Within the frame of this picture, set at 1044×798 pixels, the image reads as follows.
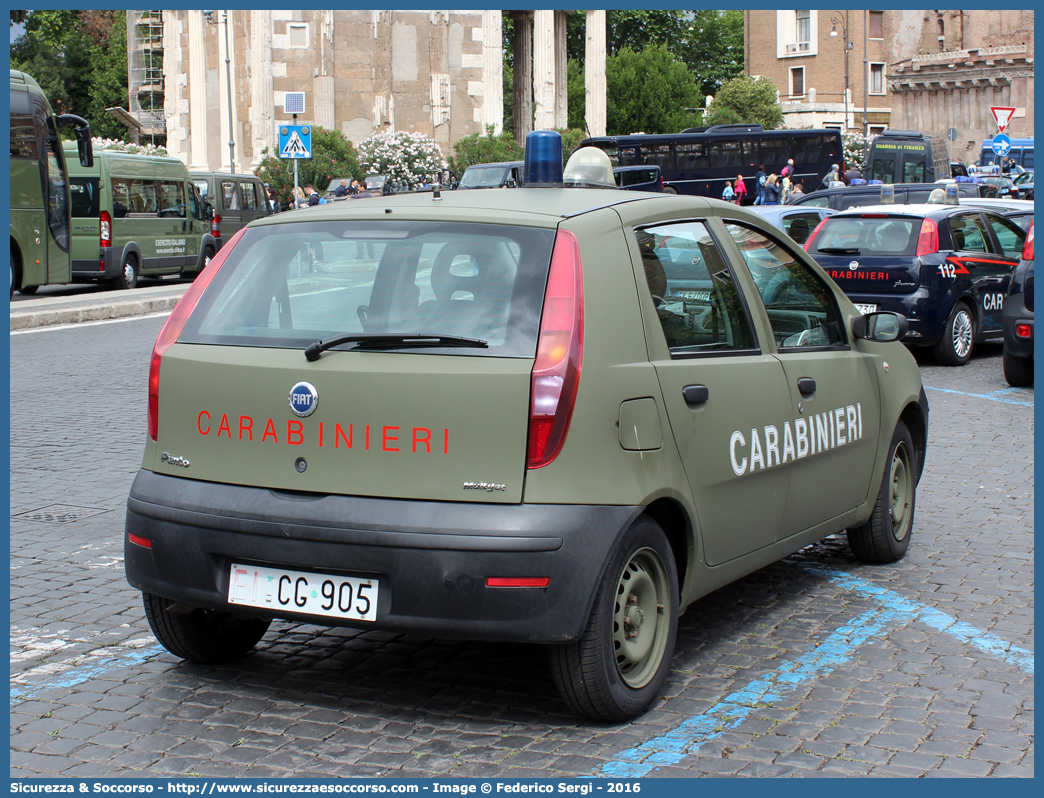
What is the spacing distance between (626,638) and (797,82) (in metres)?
91.8

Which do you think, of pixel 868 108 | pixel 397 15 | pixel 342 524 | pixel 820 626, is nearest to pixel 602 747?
pixel 342 524

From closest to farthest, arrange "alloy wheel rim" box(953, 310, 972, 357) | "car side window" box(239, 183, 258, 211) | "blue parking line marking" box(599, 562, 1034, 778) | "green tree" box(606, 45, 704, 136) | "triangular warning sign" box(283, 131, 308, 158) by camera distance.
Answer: "blue parking line marking" box(599, 562, 1034, 778), "alloy wheel rim" box(953, 310, 972, 357), "triangular warning sign" box(283, 131, 308, 158), "car side window" box(239, 183, 258, 211), "green tree" box(606, 45, 704, 136)

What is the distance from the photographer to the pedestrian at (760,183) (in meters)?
44.0

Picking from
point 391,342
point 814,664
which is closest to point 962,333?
point 814,664

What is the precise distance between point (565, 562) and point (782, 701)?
102 cm

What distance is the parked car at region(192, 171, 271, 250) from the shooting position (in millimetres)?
29891

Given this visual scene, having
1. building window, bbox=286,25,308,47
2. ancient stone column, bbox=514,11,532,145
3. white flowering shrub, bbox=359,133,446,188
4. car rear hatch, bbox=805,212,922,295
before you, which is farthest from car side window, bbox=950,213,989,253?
ancient stone column, bbox=514,11,532,145

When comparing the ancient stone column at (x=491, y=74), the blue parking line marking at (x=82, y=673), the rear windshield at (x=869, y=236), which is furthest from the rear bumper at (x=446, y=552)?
the ancient stone column at (x=491, y=74)

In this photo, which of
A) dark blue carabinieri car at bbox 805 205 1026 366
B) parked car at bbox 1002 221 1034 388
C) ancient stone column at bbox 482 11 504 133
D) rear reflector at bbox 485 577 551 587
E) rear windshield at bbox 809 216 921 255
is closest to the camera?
rear reflector at bbox 485 577 551 587

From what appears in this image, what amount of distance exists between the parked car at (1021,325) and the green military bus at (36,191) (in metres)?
14.6

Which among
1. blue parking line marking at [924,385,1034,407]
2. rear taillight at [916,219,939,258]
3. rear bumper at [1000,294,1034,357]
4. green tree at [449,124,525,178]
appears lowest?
blue parking line marking at [924,385,1034,407]

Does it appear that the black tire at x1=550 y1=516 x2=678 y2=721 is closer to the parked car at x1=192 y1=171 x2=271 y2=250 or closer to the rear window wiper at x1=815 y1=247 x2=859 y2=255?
the rear window wiper at x1=815 y1=247 x2=859 y2=255

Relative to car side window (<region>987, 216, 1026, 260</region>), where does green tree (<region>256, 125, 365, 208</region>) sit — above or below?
above

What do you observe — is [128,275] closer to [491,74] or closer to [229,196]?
[229,196]
